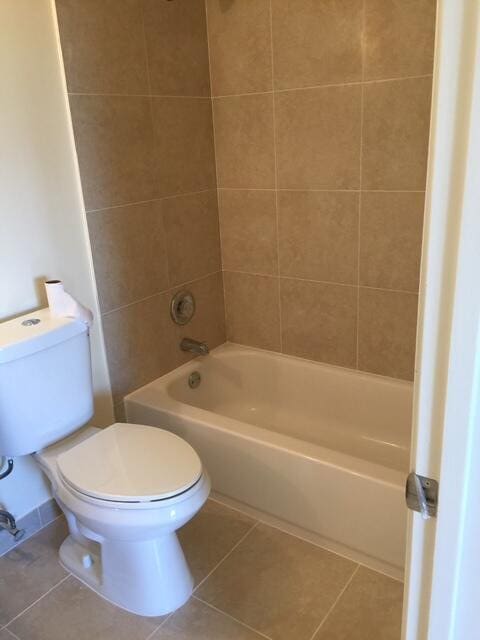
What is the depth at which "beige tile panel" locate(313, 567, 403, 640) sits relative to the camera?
62.2 inches

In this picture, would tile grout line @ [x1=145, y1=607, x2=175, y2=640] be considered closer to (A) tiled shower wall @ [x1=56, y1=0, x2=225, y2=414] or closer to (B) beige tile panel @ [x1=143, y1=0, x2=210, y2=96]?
(A) tiled shower wall @ [x1=56, y1=0, x2=225, y2=414]

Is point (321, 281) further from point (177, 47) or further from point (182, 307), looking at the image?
point (177, 47)

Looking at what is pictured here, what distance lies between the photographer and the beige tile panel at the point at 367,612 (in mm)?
1581

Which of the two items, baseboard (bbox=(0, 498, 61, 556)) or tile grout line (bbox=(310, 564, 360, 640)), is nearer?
tile grout line (bbox=(310, 564, 360, 640))

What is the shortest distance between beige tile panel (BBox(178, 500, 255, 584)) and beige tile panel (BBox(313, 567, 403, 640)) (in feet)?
1.42

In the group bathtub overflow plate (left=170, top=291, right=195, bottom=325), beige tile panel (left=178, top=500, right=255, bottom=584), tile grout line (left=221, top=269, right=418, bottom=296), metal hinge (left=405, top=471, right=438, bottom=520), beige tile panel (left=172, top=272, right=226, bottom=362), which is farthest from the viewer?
beige tile panel (left=172, top=272, right=226, bottom=362)

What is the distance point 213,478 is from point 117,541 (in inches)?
21.0

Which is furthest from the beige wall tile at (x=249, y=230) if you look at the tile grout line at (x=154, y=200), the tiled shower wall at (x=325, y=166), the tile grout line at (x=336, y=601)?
the tile grout line at (x=336, y=601)

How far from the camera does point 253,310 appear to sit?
8.56 ft

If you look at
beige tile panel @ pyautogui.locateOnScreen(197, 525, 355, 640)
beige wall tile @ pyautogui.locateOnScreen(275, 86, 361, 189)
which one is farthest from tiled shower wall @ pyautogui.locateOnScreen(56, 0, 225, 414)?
beige tile panel @ pyautogui.locateOnScreen(197, 525, 355, 640)

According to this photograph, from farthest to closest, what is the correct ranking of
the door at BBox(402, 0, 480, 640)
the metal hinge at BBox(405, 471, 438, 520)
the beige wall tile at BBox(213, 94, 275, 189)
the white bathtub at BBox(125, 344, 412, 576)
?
the beige wall tile at BBox(213, 94, 275, 189) → the white bathtub at BBox(125, 344, 412, 576) → the metal hinge at BBox(405, 471, 438, 520) → the door at BBox(402, 0, 480, 640)

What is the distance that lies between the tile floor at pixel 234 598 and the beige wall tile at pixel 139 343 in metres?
0.66

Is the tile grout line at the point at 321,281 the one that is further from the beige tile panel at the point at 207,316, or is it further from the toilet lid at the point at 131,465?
the toilet lid at the point at 131,465

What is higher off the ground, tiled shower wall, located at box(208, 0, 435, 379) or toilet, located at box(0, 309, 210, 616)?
tiled shower wall, located at box(208, 0, 435, 379)
